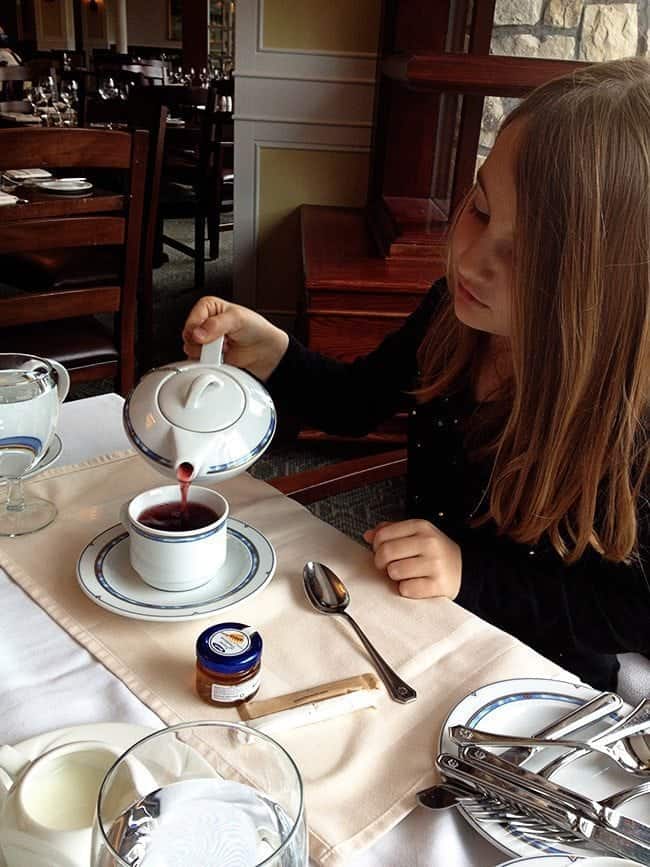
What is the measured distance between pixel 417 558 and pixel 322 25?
105 inches

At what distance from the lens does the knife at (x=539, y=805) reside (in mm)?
445

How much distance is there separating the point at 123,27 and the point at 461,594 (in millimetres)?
12351

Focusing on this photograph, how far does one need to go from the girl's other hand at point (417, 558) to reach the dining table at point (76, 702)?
0.09 ft

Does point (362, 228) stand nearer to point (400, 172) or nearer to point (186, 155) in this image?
point (400, 172)

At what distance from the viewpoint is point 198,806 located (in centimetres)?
39

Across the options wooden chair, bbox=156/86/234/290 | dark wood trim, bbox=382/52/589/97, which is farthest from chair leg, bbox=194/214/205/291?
dark wood trim, bbox=382/52/589/97

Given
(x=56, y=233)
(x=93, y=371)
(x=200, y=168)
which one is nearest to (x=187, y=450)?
(x=56, y=233)

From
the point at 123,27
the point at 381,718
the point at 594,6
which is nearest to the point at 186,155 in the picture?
the point at 594,6

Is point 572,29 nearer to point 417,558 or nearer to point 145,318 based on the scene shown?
point 145,318

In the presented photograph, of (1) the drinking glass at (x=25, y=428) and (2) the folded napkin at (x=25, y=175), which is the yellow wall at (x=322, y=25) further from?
(1) the drinking glass at (x=25, y=428)

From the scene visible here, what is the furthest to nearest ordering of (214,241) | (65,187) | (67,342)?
(214,241), (65,187), (67,342)

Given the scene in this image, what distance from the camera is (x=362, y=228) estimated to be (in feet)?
9.25

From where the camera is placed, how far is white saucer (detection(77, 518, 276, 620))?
2.14 ft

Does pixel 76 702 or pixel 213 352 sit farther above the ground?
pixel 213 352
